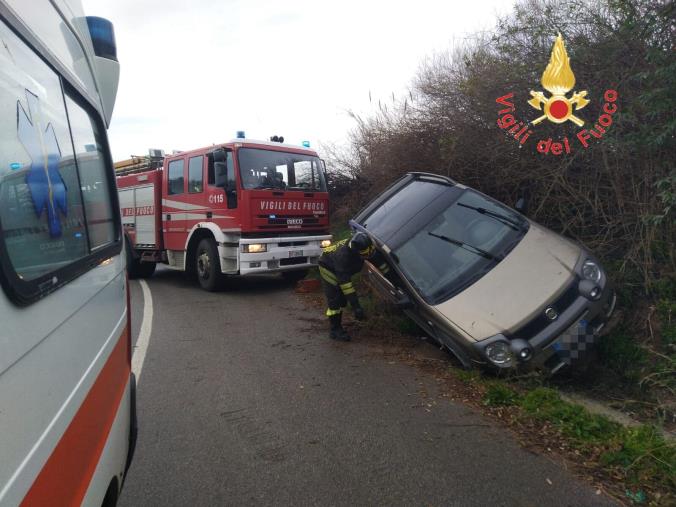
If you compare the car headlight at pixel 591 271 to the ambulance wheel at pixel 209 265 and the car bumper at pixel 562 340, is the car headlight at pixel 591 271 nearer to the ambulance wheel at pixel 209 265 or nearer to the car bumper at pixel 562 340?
the car bumper at pixel 562 340

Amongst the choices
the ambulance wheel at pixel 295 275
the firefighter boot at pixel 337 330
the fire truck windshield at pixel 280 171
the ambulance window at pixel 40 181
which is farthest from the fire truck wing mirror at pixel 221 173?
the ambulance window at pixel 40 181

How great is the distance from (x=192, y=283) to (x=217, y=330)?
4.78m

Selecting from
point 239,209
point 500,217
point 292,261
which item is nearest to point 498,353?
point 500,217

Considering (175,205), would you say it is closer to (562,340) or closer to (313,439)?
(313,439)

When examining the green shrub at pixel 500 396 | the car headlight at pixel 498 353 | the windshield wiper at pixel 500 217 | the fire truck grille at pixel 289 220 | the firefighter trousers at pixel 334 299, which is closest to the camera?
the green shrub at pixel 500 396

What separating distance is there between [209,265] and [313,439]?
21.0 ft

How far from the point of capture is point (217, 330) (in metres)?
6.78

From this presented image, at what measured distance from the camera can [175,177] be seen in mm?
10266

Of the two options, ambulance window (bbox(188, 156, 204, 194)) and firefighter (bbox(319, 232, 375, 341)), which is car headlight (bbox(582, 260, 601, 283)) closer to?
firefighter (bbox(319, 232, 375, 341))

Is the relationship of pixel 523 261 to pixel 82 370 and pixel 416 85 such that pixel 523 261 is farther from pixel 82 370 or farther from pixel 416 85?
pixel 416 85

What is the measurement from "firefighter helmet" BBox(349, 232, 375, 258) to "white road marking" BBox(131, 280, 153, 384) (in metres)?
2.55

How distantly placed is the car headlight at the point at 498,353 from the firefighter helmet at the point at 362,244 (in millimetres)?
1900

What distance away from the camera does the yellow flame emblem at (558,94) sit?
6422 mm

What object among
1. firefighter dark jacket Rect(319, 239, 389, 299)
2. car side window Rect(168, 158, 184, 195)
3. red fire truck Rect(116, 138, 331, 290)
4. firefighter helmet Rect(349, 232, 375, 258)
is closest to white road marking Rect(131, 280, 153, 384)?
red fire truck Rect(116, 138, 331, 290)
